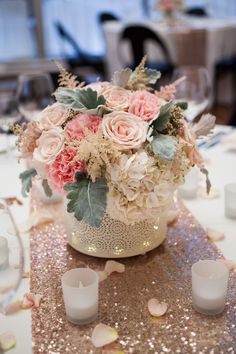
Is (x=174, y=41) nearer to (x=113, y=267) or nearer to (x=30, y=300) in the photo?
(x=113, y=267)

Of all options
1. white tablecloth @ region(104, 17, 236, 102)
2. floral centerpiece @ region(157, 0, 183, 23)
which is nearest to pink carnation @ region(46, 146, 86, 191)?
white tablecloth @ region(104, 17, 236, 102)

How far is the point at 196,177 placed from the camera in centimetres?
124

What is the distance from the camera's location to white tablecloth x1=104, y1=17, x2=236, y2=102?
4.50 metres

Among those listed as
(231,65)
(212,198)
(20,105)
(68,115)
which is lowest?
(231,65)

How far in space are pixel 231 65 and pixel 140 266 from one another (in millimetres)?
4307

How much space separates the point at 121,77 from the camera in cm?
98

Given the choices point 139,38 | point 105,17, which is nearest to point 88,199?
point 139,38

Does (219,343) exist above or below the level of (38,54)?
above

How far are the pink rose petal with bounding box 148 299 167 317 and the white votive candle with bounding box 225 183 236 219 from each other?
1.27 feet

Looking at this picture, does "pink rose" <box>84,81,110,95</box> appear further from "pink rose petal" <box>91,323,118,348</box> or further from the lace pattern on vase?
"pink rose petal" <box>91,323,118,348</box>

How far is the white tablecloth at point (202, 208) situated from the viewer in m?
0.74

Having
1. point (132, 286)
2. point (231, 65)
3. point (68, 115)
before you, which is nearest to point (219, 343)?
point (132, 286)

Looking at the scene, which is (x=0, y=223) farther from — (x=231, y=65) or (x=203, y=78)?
(x=231, y=65)

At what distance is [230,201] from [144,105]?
355mm
